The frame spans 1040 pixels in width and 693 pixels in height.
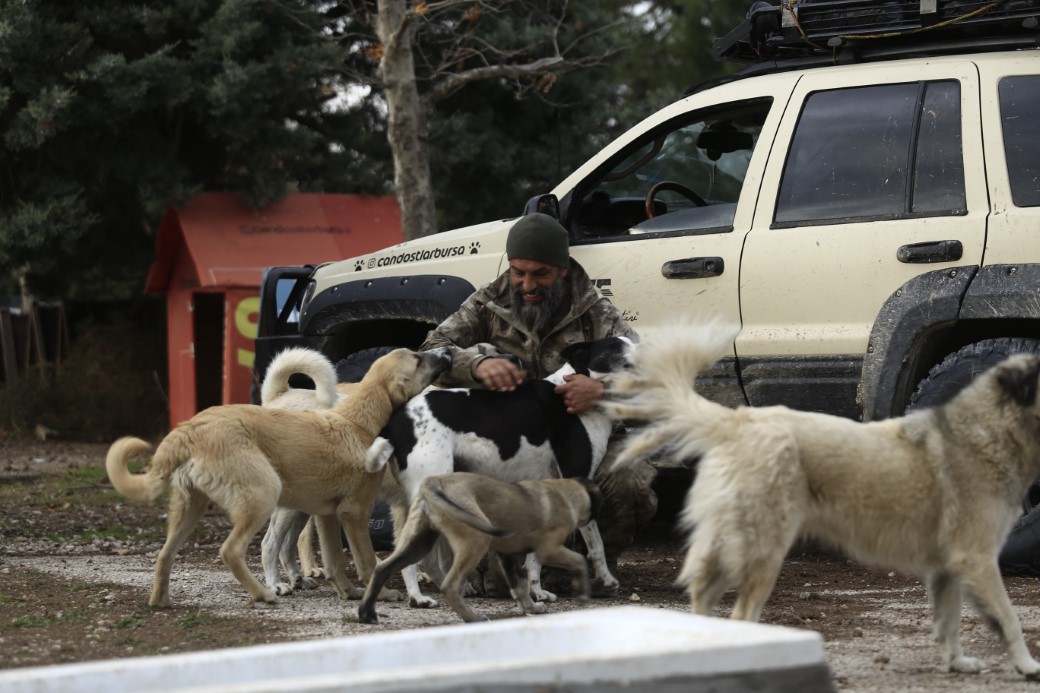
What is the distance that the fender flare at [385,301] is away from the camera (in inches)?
289

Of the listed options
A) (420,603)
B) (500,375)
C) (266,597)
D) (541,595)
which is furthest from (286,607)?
(500,375)

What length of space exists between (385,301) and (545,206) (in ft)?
3.86

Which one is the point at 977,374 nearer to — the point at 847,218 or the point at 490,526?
the point at 847,218

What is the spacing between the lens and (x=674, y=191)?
7715 millimetres

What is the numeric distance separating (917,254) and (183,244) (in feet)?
33.9

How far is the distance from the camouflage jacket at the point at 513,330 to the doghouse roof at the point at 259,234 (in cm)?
772

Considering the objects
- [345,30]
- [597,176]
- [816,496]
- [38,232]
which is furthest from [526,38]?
[816,496]

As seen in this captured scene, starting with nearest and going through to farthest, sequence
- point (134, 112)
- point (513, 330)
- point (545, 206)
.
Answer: point (513, 330)
point (545, 206)
point (134, 112)

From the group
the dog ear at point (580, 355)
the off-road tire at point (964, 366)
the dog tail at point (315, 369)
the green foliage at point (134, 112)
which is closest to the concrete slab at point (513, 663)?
the dog ear at point (580, 355)

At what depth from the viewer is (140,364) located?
1627 centimetres

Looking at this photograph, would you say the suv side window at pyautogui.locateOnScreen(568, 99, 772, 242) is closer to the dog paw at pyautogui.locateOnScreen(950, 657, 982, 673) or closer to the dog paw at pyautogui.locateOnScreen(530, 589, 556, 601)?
the dog paw at pyautogui.locateOnScreen(530, 589, 556, 601)

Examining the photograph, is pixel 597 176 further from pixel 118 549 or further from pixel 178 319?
pixel 178 319

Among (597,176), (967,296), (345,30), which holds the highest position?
(345,30)

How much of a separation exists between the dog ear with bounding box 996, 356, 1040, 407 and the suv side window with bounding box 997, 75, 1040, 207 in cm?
166
